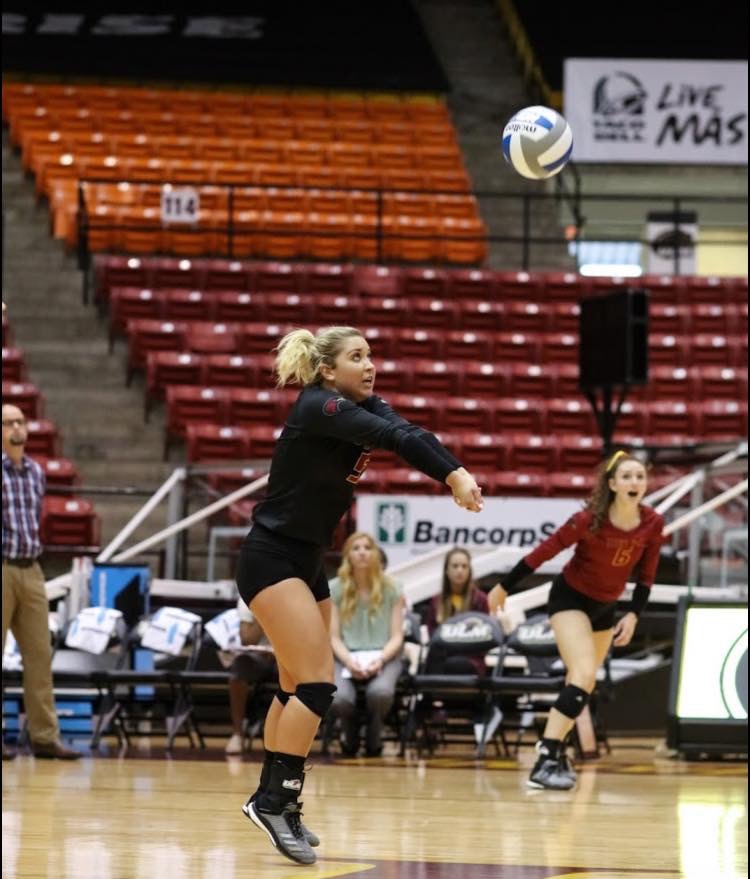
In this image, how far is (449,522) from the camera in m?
13.5

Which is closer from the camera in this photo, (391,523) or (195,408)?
(391,523)

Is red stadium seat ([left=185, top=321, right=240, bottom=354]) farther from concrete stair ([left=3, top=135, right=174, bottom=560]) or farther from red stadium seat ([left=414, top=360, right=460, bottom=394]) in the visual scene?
red stadium seat ([left=414, top=360, right=460, bottom=394])

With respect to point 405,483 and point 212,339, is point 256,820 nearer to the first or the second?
point 405,483

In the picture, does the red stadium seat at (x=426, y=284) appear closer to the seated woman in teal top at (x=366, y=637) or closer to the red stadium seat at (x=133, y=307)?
the red stadium seat at (x=133, y=307)

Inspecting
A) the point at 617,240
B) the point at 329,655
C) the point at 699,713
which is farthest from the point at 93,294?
the point at 329,655

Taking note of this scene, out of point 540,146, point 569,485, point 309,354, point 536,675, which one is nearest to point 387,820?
point 309,354

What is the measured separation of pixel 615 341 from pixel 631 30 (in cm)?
1334

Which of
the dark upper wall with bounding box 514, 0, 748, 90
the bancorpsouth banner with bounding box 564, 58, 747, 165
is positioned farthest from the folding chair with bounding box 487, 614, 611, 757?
the dark upper wall with bounding box 514, 0, 748, 90

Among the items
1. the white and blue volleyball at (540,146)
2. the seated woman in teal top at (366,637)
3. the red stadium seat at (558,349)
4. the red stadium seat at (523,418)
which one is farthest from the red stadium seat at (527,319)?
the white and blue volleyball at (540,146)

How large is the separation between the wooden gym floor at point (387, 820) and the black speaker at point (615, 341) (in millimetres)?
4741

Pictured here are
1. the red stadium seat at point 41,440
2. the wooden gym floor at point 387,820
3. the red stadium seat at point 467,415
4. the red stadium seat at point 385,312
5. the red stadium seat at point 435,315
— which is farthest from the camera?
the red stadium seat at point 435,315

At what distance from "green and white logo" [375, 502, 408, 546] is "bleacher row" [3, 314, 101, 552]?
8.35ft

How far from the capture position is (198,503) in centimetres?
1330

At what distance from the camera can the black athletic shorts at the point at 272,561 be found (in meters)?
5.72
